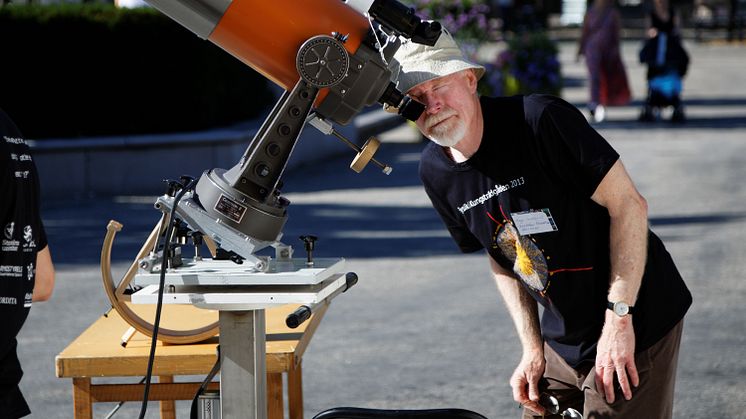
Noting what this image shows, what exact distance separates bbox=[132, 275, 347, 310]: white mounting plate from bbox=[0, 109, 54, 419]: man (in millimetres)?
812

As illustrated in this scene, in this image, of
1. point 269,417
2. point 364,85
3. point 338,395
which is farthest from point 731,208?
point 364,85

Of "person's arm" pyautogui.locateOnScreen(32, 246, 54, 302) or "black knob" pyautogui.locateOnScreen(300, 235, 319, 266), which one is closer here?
"black knob" pyautogui.locateOnScreen(300, 235, 319, 266)

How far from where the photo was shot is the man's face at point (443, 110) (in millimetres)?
3193

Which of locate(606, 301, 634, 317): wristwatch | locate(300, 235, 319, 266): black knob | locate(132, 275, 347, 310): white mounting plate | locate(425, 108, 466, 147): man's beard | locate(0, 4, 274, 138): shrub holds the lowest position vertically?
locate(606, 301, 634, 317): wristwatch

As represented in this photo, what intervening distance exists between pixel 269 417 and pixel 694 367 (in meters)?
3.08

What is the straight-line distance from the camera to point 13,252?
11.3 feet

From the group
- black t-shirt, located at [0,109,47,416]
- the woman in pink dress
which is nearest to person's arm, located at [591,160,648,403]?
black t-shirt, located at [0,109,47,416]

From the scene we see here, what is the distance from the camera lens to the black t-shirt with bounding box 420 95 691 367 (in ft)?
10.4

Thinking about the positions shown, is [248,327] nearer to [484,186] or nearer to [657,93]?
[484,186]

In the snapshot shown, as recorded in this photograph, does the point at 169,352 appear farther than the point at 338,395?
No

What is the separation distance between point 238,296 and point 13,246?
41.3 inches

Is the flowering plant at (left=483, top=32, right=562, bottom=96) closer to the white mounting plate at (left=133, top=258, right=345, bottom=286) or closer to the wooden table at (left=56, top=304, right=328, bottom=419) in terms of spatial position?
the wooden table at (left=56, top=304, right=328, bottom=419)

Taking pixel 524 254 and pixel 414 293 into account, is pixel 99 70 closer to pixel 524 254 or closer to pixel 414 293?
pixel 414 293

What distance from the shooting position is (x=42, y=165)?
39.0 ft
